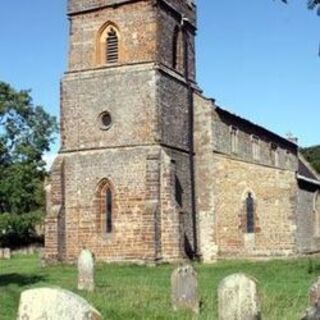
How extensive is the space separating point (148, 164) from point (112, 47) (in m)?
6.43

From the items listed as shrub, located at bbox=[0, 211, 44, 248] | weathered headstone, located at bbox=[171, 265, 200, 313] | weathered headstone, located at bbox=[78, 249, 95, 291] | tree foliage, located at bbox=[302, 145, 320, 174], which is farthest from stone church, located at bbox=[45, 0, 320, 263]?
tree foliage, located at bbox=[302, 145, 320, 174]

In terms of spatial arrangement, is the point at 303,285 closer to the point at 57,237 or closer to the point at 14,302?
the point at 14,302

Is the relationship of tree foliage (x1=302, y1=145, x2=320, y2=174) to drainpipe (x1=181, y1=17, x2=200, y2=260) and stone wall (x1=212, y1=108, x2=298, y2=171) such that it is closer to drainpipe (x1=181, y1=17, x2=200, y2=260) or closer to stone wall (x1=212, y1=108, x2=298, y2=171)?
stone wall (x1=212, y1=108, x2=298, y2=171)

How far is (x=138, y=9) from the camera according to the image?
102ft

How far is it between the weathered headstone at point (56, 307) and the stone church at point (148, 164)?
79.6 feet

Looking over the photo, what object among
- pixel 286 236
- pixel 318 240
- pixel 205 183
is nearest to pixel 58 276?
pixel 205 183

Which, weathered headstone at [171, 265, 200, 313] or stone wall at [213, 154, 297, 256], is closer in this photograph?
weathered headstone at [171, 265, 200, 313]

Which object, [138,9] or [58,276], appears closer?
[58,276]

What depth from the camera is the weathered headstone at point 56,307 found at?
402 centimetres

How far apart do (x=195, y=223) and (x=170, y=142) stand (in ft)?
14.1

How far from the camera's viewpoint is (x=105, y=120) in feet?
102

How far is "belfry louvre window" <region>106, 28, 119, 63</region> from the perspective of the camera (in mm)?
31688

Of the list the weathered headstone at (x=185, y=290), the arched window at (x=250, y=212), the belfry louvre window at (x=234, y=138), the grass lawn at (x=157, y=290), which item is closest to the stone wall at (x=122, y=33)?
the belfry louvre window at (x=234, y=138)

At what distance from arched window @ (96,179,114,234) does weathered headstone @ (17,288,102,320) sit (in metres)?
26.1
